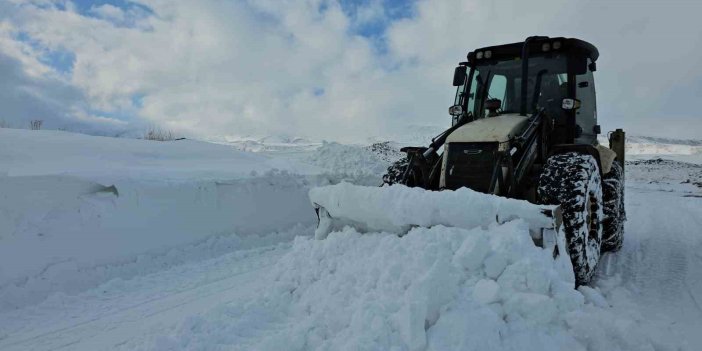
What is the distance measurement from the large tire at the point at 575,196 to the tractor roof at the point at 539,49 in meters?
1.49

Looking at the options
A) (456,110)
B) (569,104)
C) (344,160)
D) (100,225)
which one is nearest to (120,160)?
(100,225)

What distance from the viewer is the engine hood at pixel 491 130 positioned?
443 centimetres

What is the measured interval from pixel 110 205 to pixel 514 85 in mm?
5049

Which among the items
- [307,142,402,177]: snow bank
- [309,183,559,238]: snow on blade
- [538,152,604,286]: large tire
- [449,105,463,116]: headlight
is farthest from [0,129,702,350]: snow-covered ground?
[449,105,463,116]: headlight

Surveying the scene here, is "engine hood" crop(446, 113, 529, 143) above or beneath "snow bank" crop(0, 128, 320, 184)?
above

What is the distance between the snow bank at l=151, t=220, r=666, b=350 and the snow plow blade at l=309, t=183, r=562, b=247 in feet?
0.41

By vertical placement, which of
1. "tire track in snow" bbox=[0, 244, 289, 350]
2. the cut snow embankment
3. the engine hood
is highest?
the engine hood

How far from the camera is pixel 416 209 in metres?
3.51

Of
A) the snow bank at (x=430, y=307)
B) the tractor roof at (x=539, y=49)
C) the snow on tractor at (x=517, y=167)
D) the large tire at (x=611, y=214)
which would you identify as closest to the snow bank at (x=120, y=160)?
the snow on tractor at (x=517, y=167)

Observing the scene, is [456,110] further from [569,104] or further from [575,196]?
[575,196]

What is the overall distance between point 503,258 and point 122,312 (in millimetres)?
3232

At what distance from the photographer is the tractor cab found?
17.0 ft

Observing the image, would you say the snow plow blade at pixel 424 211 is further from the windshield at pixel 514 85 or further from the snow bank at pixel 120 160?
the snow bank at pixel 120 160

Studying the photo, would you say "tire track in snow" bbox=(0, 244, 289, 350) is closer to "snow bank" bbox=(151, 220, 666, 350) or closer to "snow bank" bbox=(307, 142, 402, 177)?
"snow bank" bbox=(151, 220, 666, 350)
